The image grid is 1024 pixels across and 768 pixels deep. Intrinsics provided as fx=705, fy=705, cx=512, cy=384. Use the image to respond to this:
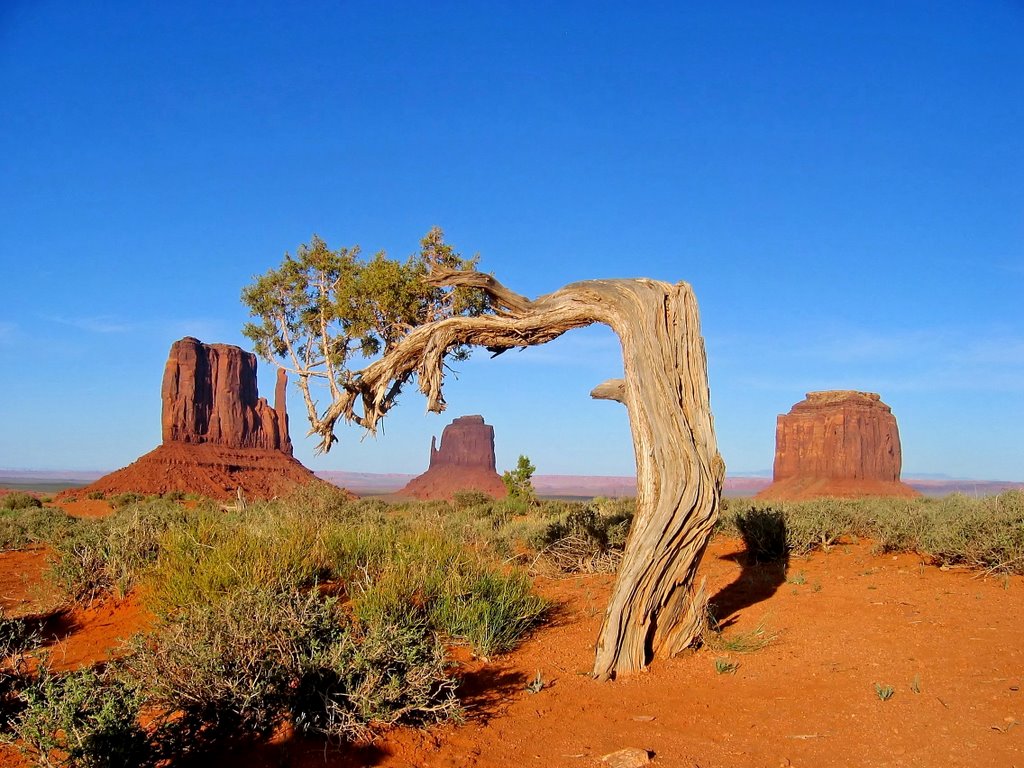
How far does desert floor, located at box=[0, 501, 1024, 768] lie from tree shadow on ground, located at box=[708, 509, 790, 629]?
0.09 meters

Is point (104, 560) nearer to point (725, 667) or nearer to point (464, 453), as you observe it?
point (725, 667)

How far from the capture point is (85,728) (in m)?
3.47

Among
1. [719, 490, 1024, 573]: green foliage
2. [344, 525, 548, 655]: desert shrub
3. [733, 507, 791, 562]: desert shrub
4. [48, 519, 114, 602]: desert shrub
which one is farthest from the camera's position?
[733, 507, 791, 562]: desert shrub

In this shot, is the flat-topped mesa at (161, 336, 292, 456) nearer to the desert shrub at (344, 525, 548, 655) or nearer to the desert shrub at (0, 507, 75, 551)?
the desert shrub at (0, 507, 75, 551)

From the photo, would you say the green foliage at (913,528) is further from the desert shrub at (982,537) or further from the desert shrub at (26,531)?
the desert shrub at (26,531)

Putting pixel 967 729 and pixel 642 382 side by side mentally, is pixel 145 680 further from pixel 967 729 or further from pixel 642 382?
pixel 967 729

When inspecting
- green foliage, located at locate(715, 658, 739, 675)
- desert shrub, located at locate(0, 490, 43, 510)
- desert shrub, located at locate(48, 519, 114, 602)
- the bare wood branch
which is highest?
the bare wood branch

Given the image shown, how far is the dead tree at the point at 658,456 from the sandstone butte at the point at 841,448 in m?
78.6

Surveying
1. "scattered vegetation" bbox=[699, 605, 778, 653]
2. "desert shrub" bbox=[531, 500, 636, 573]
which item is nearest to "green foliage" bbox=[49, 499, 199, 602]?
"desert shrub" bbox=[531, 500, 636, 573]

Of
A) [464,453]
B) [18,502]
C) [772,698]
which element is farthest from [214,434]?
[772,698]

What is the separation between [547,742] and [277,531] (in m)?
4.93

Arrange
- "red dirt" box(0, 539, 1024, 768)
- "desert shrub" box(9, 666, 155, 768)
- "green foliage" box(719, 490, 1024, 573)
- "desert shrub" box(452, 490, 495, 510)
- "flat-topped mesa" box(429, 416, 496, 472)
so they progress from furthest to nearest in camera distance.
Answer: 1. "flat-topped mesa" box(429, 416, 496, 472)
2. "desert shrub" box(452, 490, 495, 510)
3. "green foliage" box(719, 490, 1024, 573)
4. "red dirt" box(0, 539, 1024, 768)
5. "desert shrub" box(9, 666, 155, 768)

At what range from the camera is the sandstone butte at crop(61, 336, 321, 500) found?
5725cm

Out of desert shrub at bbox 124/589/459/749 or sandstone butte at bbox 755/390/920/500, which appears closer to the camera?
desert shrub at bbox 124/589/459/749
